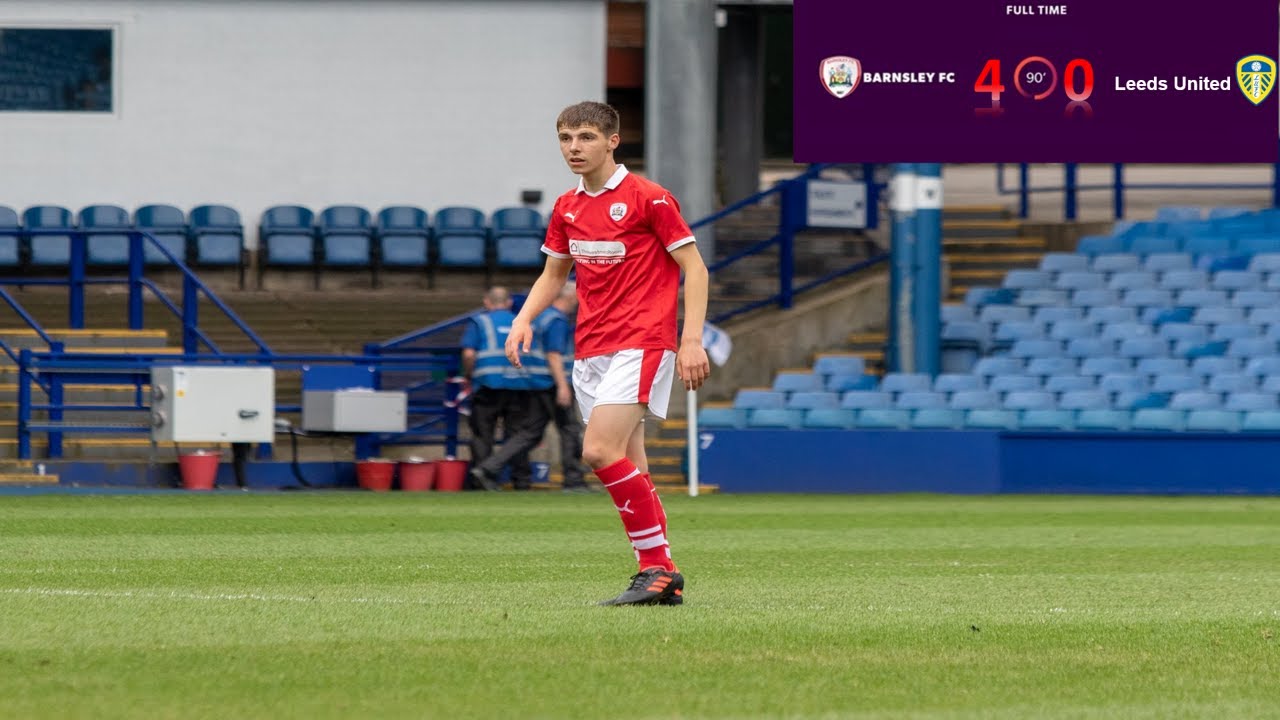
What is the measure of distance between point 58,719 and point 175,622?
1896mm

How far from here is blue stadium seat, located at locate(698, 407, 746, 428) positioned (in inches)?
749

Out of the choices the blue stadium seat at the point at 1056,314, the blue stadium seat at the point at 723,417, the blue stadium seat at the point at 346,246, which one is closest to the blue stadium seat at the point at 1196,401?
the blue stadium seat at the point at 1056,314

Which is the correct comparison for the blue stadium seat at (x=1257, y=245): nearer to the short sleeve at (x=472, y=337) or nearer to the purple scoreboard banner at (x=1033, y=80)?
the purple scoreboard banner at (x=1033, y=80)

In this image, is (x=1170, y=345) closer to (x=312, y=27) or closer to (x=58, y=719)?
(x=312, y=27)

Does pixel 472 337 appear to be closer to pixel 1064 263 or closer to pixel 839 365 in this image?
pixel 839 365

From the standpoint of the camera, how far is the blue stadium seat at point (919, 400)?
19281mm

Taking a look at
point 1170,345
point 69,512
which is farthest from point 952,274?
point 69,512

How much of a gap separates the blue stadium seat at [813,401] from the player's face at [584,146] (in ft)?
39.3

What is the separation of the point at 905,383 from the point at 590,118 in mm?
12606

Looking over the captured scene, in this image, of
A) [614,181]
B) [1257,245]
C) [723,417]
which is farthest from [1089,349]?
[614,181]

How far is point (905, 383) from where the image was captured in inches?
774

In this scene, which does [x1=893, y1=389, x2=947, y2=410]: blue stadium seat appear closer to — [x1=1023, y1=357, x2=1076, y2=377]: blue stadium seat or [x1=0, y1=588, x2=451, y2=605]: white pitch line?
[x1=1023, y1=357, x2=1076, y2=377]: blue stadium seat

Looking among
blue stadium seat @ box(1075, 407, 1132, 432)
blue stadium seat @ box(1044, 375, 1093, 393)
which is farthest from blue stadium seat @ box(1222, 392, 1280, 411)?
blue stadium seat @ box(1044, 375, 1093, 393)

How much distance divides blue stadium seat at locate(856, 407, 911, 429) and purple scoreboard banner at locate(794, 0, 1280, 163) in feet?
7.78
